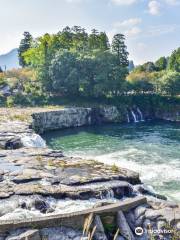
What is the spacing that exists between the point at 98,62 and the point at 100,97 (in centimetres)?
535

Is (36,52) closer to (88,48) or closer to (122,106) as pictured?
(88,48)

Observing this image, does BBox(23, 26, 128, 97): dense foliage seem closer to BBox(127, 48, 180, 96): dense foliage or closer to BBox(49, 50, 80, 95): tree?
BBox(49, 50, 80, 95): tree

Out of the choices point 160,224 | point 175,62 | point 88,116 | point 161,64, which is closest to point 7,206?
point 160,224

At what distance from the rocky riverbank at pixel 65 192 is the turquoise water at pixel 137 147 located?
191 inches

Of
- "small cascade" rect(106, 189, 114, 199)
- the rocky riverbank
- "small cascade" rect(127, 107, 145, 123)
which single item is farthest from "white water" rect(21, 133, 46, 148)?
"small cascade" rect(127, 107, 145, 123)

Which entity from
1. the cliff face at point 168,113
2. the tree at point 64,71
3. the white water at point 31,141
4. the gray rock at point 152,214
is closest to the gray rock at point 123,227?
the gray rock at point 152,214

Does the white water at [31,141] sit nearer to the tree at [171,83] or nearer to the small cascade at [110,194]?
the small cascade at [110,194]

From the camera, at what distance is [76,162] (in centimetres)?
1912

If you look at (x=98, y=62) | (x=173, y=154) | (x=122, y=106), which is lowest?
(x=173, y=154)

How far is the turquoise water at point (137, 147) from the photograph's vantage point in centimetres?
2331

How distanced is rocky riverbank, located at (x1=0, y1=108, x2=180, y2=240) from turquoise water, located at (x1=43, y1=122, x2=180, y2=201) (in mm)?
4856

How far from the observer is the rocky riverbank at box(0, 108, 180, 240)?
1172 cm

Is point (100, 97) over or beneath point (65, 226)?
over

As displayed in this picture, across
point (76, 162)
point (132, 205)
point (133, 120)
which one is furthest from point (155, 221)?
point (133, 120)
